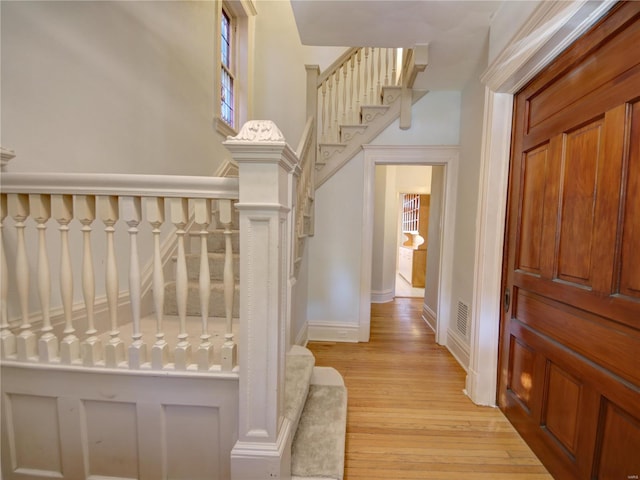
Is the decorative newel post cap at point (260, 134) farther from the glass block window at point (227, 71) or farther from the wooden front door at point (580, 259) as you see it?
the glass block window at point (227, 71)

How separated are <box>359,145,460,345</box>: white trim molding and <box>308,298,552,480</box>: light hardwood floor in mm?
371

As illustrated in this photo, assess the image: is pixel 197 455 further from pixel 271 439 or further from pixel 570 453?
pixel 570 453

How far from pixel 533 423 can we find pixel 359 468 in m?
0.98

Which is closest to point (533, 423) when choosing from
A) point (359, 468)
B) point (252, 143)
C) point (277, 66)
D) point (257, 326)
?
point (359, 468)

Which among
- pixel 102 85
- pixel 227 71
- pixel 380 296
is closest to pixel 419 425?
pixel 102 85

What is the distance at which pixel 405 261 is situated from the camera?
6.97m

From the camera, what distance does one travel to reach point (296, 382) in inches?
61.1

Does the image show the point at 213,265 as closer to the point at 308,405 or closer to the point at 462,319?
the point at 308,405

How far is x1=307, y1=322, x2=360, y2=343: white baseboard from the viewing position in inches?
118

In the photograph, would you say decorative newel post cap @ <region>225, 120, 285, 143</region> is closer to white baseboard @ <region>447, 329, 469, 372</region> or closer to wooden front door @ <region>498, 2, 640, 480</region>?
wooden front door @ <region>498, 2, 640, 480</region>

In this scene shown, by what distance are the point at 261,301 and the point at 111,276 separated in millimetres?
615

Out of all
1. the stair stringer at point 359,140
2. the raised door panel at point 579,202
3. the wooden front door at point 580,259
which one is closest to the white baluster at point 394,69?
the stair stringer at point 359,140

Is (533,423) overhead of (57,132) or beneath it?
beneath

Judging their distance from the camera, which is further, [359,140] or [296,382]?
[359,140]
